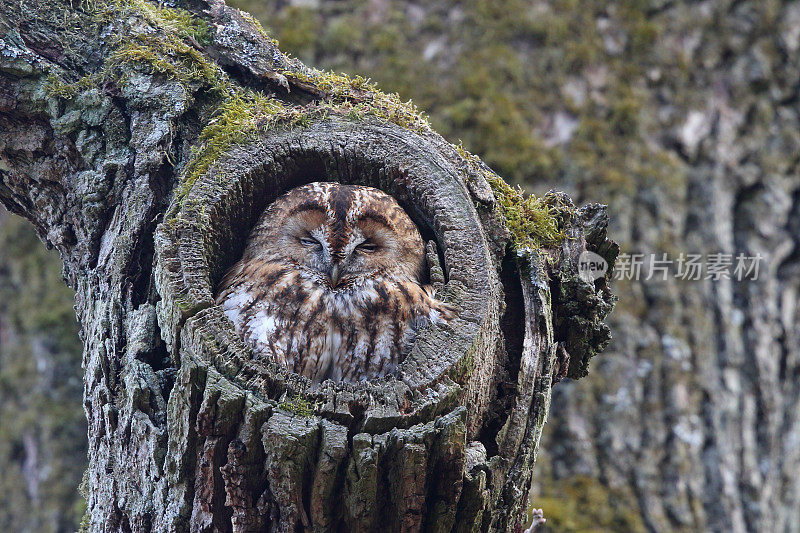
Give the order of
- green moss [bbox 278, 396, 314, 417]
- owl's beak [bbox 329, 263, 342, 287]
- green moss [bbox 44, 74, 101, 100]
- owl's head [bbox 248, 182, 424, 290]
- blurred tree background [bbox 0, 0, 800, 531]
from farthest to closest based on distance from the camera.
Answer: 1. blurred tree background [bbox 0, 0, 800, 531]
2. owl's beak [bbox 329, 263, 342, 287]
3. owl's head [bbox 248, 182, 424, 290]
4. green moss [bbox 44, 74, 101, 100]
5. green moss [bbox 278, 396, 314, 417]

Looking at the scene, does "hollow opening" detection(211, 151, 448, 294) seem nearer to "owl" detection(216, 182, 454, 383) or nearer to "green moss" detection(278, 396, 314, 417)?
"owl" detection(216, 182, 454, 383)

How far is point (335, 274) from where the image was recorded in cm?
282

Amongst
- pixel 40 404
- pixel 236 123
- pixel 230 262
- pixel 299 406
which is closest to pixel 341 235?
pixel 230 262

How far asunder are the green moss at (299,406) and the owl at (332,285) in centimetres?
54

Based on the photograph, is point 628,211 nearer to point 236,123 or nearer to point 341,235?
point 341,235

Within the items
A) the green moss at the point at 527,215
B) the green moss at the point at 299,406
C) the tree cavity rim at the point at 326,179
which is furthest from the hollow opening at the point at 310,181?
the green moss at the point at 299,406

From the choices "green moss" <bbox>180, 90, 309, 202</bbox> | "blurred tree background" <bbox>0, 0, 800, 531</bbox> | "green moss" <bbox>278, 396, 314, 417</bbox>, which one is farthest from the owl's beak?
"blurred tree background" <bbox>0, 0, 800, 531</bbox>

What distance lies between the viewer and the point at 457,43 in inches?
203

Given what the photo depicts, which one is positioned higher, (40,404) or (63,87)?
(63,87)

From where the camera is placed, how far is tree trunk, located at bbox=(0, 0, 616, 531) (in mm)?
1944

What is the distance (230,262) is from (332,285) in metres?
0.38

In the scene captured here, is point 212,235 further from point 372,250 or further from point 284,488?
point 284,488

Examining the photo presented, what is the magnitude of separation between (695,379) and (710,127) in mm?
1815

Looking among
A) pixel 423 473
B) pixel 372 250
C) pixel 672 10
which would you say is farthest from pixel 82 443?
pixel 672 10
